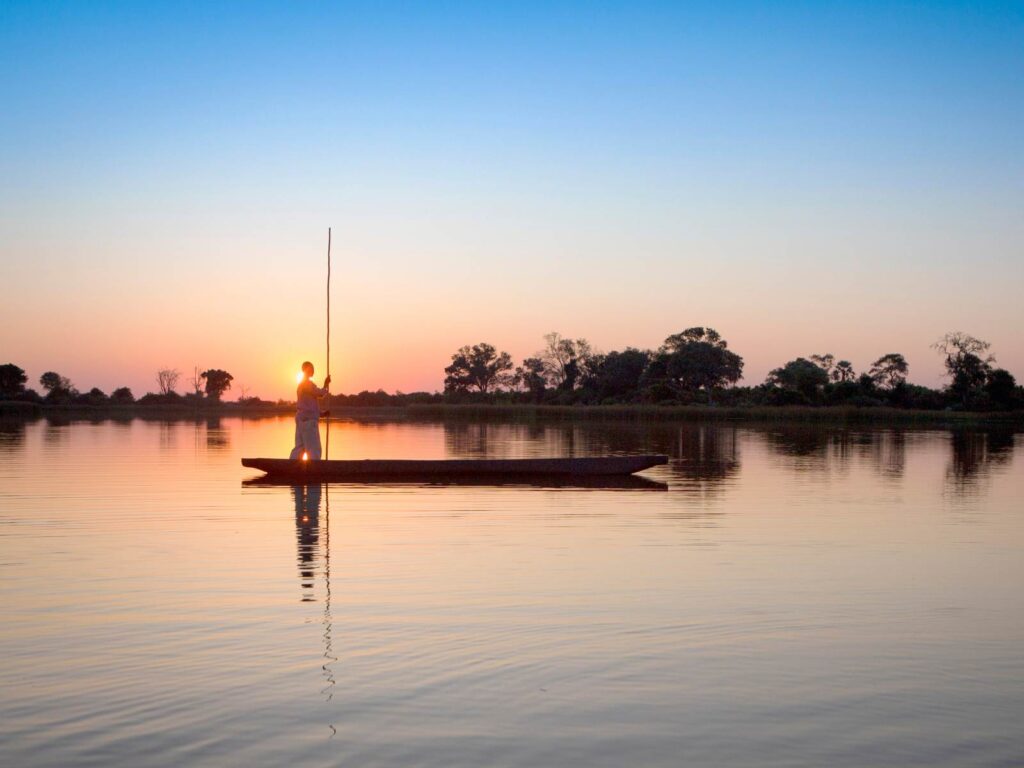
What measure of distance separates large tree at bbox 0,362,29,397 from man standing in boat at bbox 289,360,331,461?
3878 inches

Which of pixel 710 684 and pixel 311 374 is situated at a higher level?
pixel 311 374

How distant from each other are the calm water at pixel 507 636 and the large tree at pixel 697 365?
7562 cm

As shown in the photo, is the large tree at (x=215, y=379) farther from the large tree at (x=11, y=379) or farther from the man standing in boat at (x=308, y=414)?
the man standing in boat at (x=308, y=414)

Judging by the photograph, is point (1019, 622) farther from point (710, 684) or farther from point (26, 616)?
point (26, 616)

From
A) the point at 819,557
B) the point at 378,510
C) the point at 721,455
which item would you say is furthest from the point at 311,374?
the point at 721,455

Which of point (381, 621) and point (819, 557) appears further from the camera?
point (819, 557)

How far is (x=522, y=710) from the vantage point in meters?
4.88

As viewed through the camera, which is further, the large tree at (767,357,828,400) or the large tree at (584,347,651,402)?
the large tree at (584,347,651,402)

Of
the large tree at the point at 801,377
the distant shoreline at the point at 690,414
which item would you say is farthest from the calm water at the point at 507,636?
the large tree at the point at 801,377

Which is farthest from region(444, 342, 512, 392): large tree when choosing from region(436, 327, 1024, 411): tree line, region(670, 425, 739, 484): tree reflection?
region(670, 425, 739, 484): tree reflection

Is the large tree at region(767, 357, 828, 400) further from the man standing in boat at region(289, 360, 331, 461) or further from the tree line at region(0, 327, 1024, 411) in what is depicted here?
the man standing in boat at region(289, 360, 331, 461)

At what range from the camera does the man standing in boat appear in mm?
16562

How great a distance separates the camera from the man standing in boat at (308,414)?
16.6 meters

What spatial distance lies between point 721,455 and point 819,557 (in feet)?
56.9
